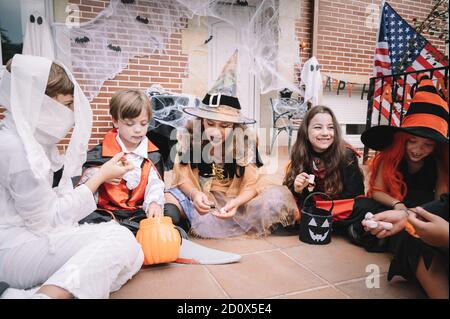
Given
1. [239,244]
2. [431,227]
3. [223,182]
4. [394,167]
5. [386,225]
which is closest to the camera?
[431,227]

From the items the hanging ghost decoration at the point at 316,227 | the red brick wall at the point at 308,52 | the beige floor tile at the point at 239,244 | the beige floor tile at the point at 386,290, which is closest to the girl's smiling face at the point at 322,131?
the hanging ghost decoration at the point at 316,227

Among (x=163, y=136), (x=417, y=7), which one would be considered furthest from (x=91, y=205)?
(x=417, y=7)

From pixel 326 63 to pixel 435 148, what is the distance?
383 centimetres

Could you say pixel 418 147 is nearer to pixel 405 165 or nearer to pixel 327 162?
pixel 405 165

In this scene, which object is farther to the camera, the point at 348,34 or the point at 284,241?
the point at 348,34

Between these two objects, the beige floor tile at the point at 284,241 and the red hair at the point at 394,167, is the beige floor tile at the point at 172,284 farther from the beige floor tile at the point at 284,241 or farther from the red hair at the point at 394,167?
the red hair at the point at 394,167

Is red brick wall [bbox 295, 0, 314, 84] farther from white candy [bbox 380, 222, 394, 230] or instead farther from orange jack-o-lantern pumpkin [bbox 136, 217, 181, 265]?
orange jack-o-lantern pumpkin [bbox 136, 217, 181, 265]

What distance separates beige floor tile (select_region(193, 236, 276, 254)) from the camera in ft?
5.70

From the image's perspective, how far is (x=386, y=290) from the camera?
4.15 ft

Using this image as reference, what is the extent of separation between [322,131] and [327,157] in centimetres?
18

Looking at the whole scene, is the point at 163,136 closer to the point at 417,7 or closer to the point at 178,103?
the point at 178,103

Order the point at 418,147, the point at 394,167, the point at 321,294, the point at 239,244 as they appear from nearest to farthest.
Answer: the point at 321,294 < the point at 418,147 < the point at 394,167 < the point at 239,244

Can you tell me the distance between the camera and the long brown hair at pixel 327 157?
1936 mm

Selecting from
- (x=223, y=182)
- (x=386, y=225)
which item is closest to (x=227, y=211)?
(x=223, y=182)
